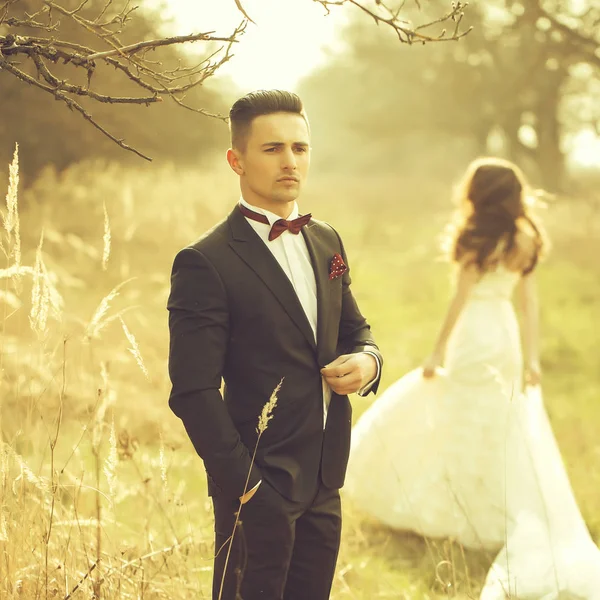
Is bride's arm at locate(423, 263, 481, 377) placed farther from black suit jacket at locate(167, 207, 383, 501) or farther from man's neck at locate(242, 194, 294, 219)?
man's neck at locate(242, 194, 294, 219)

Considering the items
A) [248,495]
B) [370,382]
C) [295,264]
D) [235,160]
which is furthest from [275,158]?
[248,495]

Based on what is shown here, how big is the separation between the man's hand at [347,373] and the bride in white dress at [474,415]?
6.74ft

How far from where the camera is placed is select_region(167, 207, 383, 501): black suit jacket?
2230 millimetres

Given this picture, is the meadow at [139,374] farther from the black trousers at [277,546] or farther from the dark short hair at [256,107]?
the dark short hair at [256,107]

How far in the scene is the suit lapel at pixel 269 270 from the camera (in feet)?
7.68

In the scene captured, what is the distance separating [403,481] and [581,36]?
9.47 feet

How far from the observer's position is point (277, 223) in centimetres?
241

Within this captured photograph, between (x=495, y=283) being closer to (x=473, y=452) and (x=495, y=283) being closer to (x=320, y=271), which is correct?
(x=473, y=452)

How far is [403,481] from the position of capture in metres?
4.55

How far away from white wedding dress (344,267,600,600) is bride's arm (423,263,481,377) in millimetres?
86

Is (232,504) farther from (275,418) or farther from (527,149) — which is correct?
(527,149)

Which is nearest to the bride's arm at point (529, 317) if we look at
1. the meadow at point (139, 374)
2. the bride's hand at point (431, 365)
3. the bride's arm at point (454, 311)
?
the bride's arm at point (454, 311)

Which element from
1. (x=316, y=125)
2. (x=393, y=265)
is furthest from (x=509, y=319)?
(x=316, y=125)

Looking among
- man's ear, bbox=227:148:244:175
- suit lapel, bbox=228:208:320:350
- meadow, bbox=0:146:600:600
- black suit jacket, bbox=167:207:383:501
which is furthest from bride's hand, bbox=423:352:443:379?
man's ear, bbox=227:148:244:175
